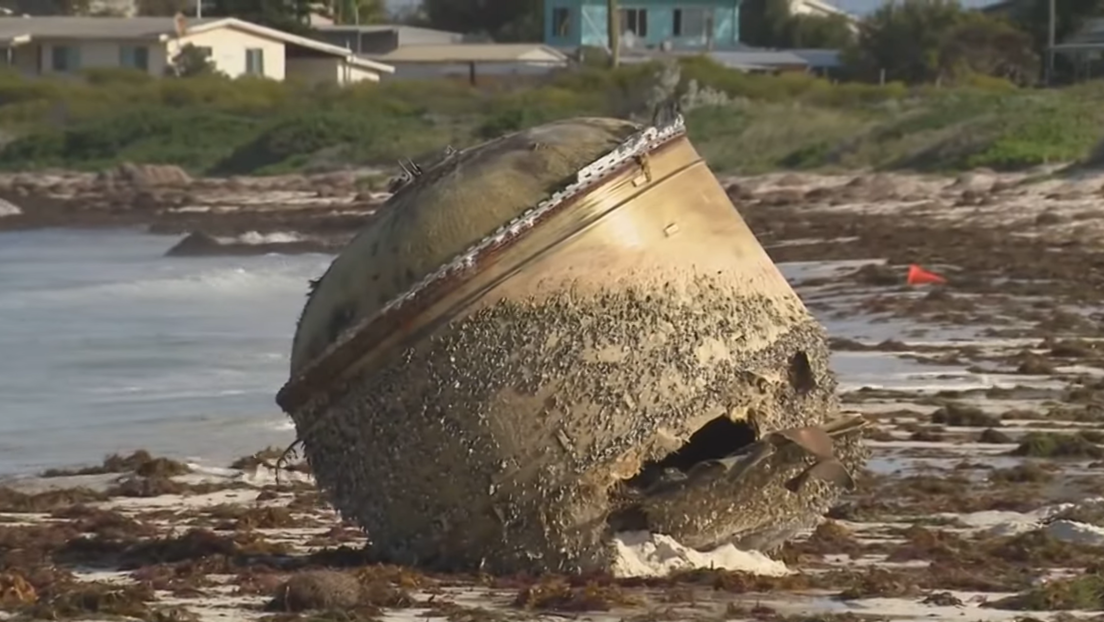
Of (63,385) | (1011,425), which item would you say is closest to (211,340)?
(63,385)

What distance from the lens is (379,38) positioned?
274 ft

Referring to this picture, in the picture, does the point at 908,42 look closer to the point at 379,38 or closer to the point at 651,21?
the point at 651,21

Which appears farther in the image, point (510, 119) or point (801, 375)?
point (510, 119)

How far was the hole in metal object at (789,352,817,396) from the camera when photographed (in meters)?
7.62

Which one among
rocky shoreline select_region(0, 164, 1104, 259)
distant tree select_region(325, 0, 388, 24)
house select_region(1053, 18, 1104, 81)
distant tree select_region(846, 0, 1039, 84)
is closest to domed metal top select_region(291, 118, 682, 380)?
rocky shoreline select_region(0, 164, 1104, 259)

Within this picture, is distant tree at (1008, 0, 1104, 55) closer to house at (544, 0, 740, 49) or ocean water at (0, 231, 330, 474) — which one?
house at (544, 0, 740, 49)

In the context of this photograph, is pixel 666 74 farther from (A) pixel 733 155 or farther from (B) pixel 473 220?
(B) pixel 473 220

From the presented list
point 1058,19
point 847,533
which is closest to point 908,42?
point 1058,19

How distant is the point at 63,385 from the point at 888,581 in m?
10.1

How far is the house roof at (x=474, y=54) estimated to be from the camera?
2896 inches

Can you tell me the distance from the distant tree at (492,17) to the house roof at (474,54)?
696 centimetres

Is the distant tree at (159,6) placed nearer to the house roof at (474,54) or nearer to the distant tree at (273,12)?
the distant tree at (273,12)

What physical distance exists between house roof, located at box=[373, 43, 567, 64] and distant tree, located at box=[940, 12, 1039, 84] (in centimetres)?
1193

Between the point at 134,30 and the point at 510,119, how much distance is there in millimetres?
25429
